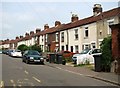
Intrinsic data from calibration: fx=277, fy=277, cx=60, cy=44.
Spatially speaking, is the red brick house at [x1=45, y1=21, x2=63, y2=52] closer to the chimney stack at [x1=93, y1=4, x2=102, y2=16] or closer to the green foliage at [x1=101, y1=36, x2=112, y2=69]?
the chimney stack at [x1=93, y1=4, x2=102, y2=16]

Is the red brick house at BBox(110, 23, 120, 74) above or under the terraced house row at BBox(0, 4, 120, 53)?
under

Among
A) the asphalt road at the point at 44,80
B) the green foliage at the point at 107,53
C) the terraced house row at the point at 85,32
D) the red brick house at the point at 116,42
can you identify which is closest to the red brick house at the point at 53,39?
the terraced house row at the point at 85,32

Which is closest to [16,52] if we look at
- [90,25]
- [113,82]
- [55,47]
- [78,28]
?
[55,47]

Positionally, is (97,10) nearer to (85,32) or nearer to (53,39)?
(85,32)

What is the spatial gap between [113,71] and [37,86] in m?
8.60

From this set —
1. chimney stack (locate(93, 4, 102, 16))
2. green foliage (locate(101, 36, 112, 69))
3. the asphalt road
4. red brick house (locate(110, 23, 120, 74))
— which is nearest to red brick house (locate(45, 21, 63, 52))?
chimney stack (locate(93, 4, 102, 16))

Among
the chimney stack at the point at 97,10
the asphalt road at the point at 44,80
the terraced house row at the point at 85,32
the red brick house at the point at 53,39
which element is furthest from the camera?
the red brick house at the point at 53,39

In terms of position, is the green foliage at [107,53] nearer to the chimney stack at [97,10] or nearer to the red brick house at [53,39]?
the chimney stack at [97,10]

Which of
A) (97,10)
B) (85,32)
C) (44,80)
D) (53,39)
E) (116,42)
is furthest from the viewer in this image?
(53,39)

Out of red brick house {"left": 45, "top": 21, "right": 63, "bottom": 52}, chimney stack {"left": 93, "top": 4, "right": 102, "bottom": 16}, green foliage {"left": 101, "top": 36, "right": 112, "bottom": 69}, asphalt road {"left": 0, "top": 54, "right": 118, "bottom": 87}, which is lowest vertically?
asphalt road {"left": 0, "top": 54, "right": 118, "bottom": 87}

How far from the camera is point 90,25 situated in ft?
126

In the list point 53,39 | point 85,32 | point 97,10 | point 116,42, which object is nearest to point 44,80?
point 116,42

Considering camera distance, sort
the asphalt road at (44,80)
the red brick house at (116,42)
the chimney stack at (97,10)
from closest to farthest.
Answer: the asphalt road at (44,80) → the red brick house at (116,42) → the chimney stack at (97,10)

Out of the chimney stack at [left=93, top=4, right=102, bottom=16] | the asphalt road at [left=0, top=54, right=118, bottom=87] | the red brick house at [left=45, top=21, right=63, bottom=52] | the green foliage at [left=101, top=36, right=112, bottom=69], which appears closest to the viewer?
the asphalt road at [left=0, top=54, right=118, bottom=87]
